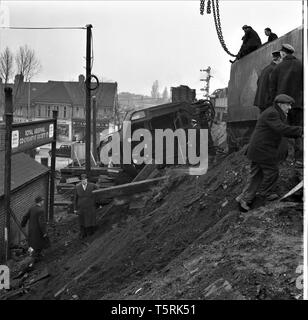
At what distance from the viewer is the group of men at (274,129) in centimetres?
636

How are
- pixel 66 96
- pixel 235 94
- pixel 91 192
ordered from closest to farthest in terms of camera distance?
pixel 91 192, pixel 235 94, pixel 66 96

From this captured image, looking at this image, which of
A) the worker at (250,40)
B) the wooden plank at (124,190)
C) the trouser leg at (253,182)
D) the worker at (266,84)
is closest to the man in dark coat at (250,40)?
the worker at (250,40)

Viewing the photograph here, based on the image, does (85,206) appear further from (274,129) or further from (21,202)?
(274,129)

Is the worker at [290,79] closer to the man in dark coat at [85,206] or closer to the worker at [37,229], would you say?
the man in dark coat at [85,206]

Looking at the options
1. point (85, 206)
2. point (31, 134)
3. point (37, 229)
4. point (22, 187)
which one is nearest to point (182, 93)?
point (31, 134)

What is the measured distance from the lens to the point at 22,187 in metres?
14.2

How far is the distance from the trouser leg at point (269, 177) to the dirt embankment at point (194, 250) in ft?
0.64

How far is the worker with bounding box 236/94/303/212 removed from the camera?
6.30 meters

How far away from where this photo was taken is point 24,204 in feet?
47.6

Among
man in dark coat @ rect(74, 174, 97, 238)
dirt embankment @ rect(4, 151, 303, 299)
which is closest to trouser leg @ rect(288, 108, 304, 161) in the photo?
dirt embankment @ rect(4, 151, 303, 299)
